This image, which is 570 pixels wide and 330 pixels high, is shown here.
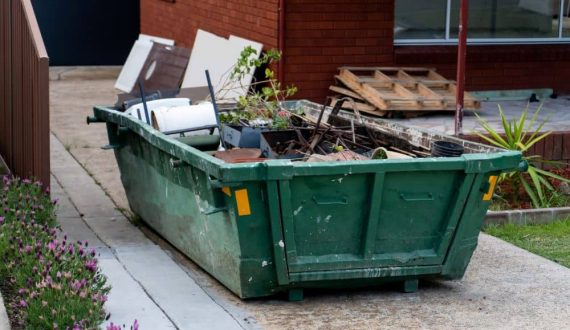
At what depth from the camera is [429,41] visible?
12.9 m

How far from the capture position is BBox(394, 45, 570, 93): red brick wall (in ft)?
41.5

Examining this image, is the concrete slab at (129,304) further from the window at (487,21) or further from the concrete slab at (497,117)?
the window at (487,21)

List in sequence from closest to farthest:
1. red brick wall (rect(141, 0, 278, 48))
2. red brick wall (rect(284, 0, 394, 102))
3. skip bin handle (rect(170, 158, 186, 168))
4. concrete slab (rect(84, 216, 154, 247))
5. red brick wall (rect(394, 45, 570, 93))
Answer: skip bin handle (rect(170, 158, 186, 168)) < concrete slab (rect(84, 216, 154, 247)) < red brick wall (rect(284, 0, 394, 102)) < red brick wall (rect(141, 0, 278, 48)) < red brick wall (rect(394, 45, 570, 93))

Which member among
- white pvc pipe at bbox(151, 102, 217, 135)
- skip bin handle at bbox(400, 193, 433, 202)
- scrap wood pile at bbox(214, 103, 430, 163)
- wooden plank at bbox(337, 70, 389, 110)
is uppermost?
white pvc pipe at bbox(151, 102, 217, 135)

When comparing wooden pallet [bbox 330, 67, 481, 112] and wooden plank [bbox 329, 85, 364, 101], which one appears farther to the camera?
wooden plank [bbox 329, 85, 364, 101]

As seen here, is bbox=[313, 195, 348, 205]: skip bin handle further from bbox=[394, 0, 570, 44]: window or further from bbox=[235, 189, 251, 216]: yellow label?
bbox=[394, 0, 570, 44]: window

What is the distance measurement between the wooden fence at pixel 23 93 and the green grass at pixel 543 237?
3416mm

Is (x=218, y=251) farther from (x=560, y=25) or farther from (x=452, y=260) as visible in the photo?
(x=560, y=25)

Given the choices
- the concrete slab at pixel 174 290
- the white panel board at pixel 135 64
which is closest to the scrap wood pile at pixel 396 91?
the concrete slab at pixel 174 290

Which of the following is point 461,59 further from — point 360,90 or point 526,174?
point 360,90

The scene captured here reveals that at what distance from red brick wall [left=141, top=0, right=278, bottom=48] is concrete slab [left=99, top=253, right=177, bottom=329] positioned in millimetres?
5755

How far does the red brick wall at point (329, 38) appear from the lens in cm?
1209

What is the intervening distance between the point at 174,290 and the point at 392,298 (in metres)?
1.32

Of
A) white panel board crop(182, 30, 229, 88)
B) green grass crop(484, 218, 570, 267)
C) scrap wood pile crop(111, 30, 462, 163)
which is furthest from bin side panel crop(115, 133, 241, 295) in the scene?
white panel board crop(182, 30, 229, 88)
